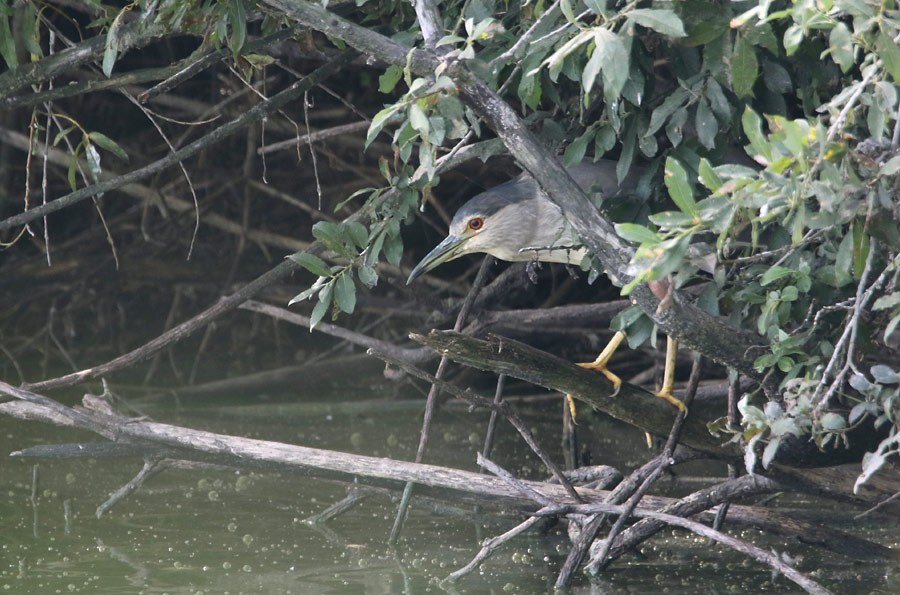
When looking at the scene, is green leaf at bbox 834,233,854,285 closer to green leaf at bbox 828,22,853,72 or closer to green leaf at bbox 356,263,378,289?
green leaf at bbox 828,22,853,72

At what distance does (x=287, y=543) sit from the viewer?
12.1 ft

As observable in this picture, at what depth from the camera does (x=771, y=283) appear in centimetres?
271

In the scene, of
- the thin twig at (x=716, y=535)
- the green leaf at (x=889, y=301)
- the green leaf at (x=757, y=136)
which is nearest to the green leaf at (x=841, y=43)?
the green leaf at (x=757, y=136)

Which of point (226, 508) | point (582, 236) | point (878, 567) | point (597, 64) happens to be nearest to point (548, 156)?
point (582, 236)

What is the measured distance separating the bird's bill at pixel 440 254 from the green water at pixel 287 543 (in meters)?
0.75

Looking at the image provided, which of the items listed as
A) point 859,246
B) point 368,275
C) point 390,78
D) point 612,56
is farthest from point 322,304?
point 859,246

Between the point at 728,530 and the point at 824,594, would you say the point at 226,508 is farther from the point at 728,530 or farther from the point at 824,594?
the point at 824,594

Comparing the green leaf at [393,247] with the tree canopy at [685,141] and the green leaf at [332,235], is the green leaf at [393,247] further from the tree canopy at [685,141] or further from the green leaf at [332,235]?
the green leaf at [332,235]

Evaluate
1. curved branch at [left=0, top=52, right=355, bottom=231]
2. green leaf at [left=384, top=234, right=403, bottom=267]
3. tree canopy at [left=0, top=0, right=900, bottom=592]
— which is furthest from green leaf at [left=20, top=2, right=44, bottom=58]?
green leaf at [left=384, top=234, right=403, bottom=267]

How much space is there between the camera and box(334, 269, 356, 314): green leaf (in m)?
2.96

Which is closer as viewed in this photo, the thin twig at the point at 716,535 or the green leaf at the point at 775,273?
the green leaf at the point at 775,273

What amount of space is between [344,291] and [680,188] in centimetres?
114

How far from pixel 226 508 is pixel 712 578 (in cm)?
172

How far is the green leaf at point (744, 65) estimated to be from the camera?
2.55 metres
